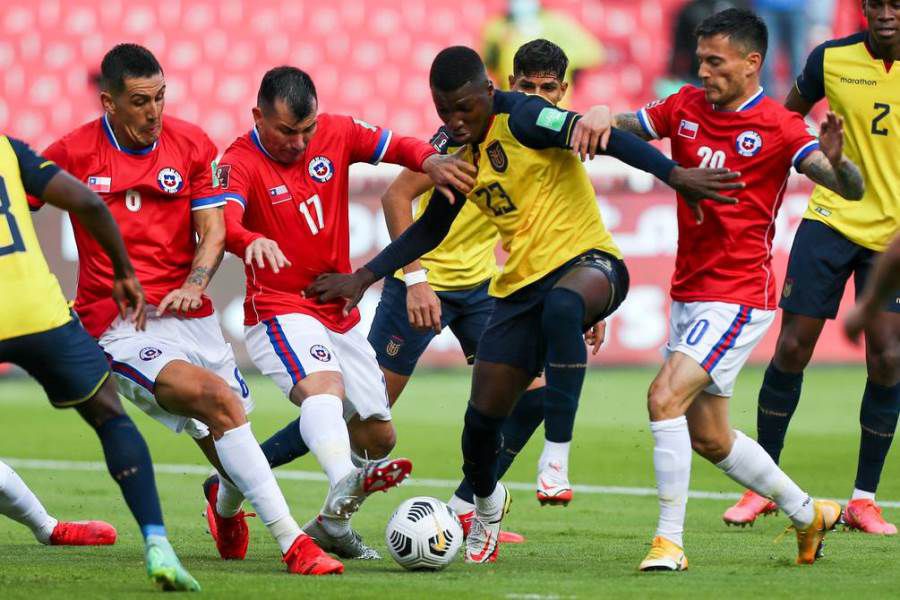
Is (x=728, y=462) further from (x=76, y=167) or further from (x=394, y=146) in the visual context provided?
(x=76, y=167)

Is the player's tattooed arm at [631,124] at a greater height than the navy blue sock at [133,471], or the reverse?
the player's tattooed arm at [631,124]

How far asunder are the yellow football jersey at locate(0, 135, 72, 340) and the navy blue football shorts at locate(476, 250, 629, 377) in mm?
1983

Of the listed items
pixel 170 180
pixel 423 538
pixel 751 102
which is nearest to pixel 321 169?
pixel 170 180

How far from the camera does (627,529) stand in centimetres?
811

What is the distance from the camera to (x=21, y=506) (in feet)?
23.2

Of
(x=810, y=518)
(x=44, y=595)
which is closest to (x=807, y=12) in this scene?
(x=810, y=518)

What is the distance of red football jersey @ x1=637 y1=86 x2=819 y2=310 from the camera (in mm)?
6367

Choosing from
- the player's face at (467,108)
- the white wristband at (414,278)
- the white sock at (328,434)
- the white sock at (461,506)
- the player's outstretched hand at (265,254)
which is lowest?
the white sock at (461,506)

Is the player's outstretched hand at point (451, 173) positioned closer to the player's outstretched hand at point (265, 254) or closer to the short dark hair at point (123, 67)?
the player's outstretched hand at point (265, 254)

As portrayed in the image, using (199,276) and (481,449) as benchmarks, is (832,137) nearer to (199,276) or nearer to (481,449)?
(481,449)

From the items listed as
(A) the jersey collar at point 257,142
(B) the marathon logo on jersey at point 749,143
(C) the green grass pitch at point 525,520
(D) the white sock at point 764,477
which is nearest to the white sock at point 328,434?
(C) the green grass pitch at point 525,520

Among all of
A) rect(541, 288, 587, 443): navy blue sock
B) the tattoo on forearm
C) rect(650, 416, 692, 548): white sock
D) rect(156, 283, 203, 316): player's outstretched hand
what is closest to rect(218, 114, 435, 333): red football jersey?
the tattoo on forearm

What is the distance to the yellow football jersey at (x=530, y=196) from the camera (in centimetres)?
654

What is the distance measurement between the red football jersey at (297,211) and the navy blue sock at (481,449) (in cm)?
91
